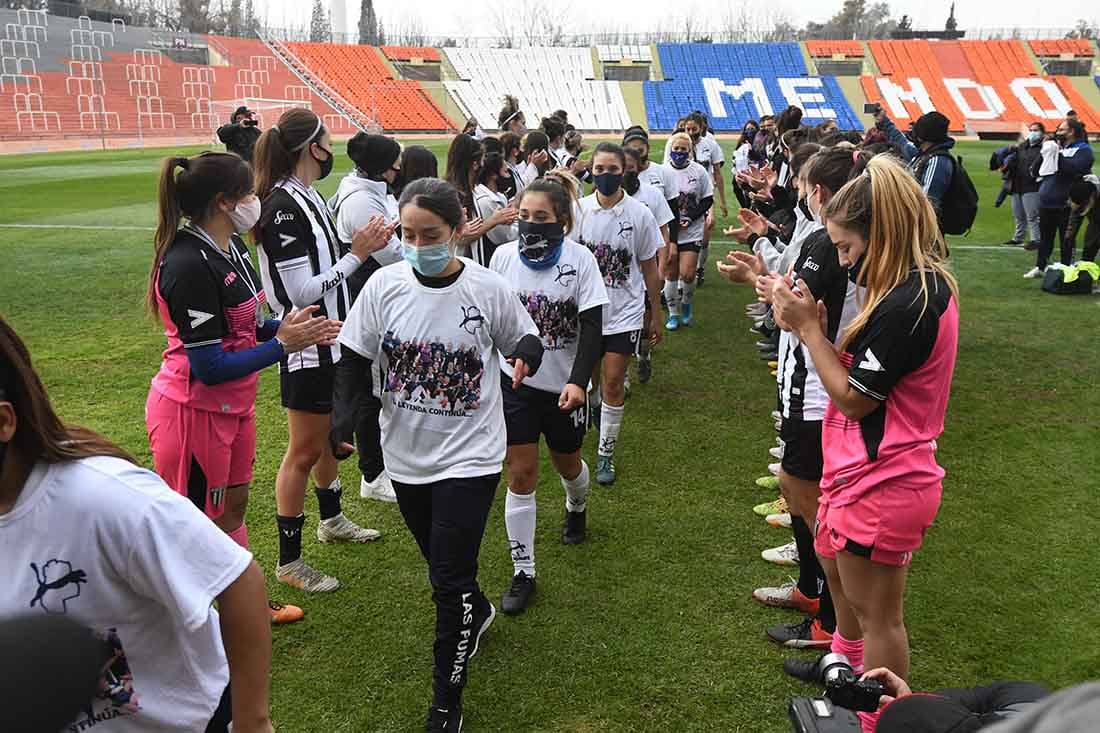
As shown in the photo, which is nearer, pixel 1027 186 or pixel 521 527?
pixel 521 527

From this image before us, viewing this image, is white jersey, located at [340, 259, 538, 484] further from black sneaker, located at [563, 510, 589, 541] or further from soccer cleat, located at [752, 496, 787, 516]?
soccer cleat, located at [752, 496, 787, 516]

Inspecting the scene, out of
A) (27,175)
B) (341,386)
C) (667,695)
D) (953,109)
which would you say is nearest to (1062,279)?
(667,695)

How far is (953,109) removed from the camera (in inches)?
1977

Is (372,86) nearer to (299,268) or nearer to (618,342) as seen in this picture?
(618,342)

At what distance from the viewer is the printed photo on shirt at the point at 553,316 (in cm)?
453

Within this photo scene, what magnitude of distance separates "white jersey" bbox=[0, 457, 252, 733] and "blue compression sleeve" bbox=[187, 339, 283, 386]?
1.63 metres

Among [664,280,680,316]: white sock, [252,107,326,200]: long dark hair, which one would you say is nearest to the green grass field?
[664,280,680,316]: white sock

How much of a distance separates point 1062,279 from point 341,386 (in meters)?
11.7

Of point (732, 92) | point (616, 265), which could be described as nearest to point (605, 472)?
point (616, 265)

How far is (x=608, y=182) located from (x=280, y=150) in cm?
256

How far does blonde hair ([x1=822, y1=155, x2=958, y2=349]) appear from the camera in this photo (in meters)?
2.74

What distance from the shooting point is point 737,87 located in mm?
54531

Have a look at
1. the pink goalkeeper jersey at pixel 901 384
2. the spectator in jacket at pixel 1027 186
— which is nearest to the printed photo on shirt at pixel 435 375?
the pink goalkeeper jersey at pixel 901 384

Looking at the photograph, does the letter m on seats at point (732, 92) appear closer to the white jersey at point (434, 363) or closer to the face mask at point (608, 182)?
the face mask at point (608, 182)
